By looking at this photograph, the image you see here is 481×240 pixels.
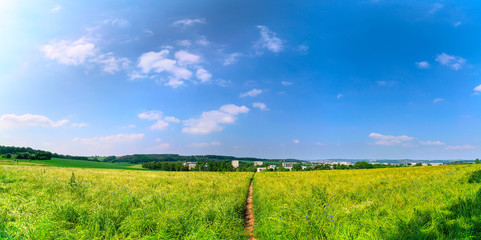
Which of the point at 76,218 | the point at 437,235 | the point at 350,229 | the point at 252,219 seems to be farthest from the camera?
the point at 252,219

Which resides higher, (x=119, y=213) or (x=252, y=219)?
(x=119, y=213)

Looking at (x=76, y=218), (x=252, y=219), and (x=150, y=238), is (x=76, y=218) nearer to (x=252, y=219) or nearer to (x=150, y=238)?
(x=150, y=238)

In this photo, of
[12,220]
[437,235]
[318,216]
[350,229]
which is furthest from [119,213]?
[437,235]

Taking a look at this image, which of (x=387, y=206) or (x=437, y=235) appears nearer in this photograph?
(x=437, y=235)

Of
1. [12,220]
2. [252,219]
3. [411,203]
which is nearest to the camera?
[12,220]

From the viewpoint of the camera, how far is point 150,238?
455 centimetres

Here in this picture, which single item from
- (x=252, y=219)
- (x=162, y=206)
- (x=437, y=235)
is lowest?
(x=252, y=219)

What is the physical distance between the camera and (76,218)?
5.62m

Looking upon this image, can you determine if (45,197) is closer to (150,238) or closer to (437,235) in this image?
(150,238)

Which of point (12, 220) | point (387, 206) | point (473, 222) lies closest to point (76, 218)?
point (12, 220)

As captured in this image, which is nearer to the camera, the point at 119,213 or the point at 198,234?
the point at 198,234

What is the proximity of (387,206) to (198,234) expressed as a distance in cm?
535

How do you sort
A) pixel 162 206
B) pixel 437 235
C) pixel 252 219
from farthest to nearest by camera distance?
1. pixel 252 219
2. pixel 162 206
3. pixel 437 235

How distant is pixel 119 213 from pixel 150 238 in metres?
2.02
